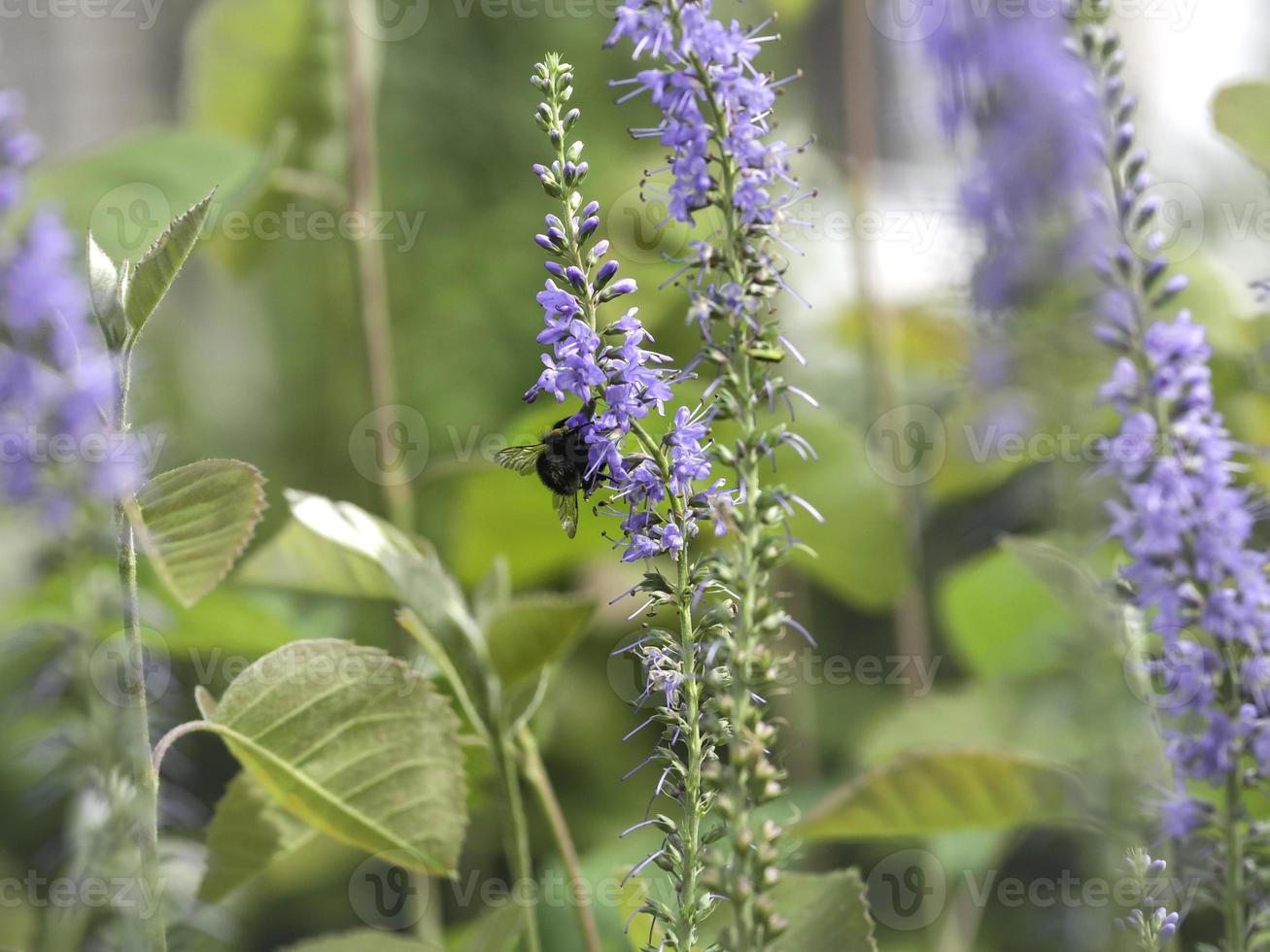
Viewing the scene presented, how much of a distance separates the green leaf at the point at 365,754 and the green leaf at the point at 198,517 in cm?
6

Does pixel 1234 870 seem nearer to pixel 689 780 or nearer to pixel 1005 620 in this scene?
pixel 689 780

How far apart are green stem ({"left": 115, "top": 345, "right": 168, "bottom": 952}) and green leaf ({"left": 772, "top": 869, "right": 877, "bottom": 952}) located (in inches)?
8.8

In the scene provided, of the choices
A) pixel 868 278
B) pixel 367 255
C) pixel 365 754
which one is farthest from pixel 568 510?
pixel 868 278

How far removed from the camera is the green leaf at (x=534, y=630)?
54cm

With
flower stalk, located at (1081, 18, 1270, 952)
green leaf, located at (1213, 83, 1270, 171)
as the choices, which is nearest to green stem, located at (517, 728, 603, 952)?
flower stalk, located at (1081, 18, 1270, 952)

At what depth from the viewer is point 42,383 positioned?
1.73 ft

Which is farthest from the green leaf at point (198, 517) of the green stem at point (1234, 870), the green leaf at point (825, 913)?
the green stem at point (1234, 870)

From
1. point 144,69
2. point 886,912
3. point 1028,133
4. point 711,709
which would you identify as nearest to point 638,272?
point 1028,133

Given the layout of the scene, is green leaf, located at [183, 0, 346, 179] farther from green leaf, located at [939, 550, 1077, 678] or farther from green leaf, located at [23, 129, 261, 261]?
green leaf, located at [939, 550, 1077, 678]

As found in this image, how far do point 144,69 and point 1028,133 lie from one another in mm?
1839

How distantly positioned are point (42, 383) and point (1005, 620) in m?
0.61

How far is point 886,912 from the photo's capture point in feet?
2.73

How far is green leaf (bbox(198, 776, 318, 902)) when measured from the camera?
0.53m

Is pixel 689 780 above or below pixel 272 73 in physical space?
below
